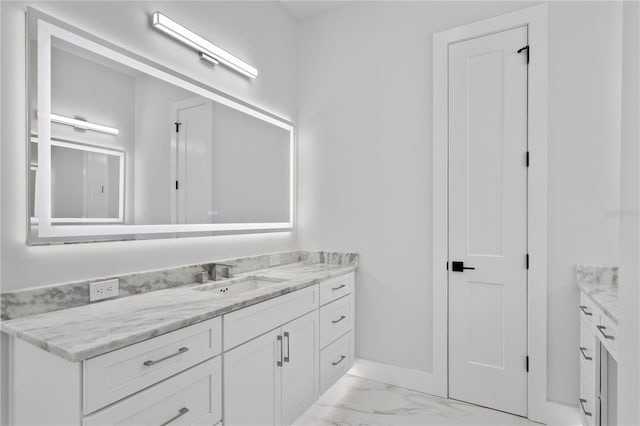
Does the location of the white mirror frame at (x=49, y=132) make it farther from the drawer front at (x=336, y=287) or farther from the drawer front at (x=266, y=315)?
the drawer front at (x=336, y=287)

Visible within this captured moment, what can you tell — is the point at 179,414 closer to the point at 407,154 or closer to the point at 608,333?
the point at 608,333

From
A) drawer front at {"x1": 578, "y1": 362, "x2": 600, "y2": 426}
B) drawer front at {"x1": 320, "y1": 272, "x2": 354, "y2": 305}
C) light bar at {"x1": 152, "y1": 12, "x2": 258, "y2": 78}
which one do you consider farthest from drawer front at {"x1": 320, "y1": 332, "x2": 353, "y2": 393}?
light bar at {"x1": 152, "y1": 12, "x2": 258, "y2": 78}

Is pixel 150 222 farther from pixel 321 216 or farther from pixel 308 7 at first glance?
pixel 308 7

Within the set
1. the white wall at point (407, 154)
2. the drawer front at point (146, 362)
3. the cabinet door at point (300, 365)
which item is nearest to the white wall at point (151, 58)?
the white wall at point (407, 154)

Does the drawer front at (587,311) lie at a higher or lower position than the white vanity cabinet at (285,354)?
higher

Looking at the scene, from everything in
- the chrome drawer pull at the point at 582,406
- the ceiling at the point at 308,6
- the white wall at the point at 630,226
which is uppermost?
the ceiling at the point at 308,6

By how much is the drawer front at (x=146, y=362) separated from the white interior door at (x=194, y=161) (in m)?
0.85

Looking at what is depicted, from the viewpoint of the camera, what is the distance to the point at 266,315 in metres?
1.78

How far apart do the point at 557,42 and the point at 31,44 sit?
2764 mm

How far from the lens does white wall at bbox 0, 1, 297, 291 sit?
1.36 meters

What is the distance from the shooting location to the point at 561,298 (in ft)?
6.98

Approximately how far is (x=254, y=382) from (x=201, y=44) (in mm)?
1935

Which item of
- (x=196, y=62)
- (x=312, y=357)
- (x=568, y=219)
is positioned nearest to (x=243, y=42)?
(x=196, y=62)

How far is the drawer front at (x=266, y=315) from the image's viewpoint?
1.56 metres
